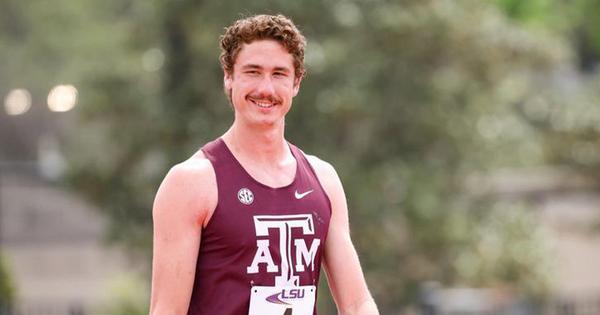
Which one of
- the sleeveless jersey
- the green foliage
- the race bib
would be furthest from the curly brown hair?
the green foliage

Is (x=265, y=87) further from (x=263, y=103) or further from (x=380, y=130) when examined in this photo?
(x=380, y=130)

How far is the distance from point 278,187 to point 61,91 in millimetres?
24241

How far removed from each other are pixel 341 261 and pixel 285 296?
336 mm

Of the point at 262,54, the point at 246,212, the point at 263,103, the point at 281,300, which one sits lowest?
the point at 281,300

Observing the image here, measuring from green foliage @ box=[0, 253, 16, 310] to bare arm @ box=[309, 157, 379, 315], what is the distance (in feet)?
52.8

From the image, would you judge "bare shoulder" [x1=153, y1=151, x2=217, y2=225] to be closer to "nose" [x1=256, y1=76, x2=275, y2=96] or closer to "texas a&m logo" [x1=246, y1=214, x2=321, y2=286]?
"texas a&m logo" [x1=246, y1=214, x2=321, y2=286]

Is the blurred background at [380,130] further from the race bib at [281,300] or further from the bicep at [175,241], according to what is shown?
the bicep at [175,241]


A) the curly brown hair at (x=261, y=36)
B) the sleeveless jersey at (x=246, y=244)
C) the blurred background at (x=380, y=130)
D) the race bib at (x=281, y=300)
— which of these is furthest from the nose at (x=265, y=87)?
the blurred background at (x=380, y=130)

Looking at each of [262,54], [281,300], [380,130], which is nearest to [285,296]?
[281,300]

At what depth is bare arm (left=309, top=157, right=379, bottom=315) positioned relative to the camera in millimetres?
5234

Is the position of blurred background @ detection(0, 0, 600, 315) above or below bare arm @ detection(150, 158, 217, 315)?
above

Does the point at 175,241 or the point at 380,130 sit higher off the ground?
the point at 380,130

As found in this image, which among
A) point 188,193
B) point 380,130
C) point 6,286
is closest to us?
point 188,193

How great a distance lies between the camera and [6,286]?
2147cm
